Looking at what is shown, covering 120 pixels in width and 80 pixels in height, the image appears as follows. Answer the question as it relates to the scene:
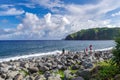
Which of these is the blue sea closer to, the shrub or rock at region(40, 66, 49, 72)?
rock at region(40, 66, 49, 72)

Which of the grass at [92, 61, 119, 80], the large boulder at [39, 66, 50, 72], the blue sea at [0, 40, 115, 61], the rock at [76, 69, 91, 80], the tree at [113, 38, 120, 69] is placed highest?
the tree at [113, 38, 120, 69]

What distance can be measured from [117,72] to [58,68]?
9623 mm

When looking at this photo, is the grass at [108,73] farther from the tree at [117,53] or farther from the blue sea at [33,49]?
the blue sea at [33,49]

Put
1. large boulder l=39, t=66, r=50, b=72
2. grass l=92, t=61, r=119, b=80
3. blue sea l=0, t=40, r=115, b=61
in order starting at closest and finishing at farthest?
grass l=92, t=61, r=119, b=80, large boulder l=39, t=66, r=50, b=72, blue sea l=0, t=40, r=115, b=61

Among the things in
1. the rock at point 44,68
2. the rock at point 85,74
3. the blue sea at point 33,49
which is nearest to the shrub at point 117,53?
the rock at point 85,74

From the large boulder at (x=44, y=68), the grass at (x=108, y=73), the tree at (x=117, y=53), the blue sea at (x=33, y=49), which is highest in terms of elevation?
the tree at (x=117, y=53)

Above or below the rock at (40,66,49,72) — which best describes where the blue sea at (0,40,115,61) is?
below

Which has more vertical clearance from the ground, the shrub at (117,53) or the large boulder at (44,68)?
the shrub at (117,53)

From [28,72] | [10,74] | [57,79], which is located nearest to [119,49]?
[57,79]

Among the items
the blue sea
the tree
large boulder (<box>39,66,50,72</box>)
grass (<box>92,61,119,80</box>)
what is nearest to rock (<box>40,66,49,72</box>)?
large boulder (<box>39,66,50,72</box>)

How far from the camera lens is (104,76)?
510 inches

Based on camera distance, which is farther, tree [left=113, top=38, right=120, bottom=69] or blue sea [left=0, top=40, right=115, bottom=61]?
Answer: blue sea [left=0, top=40, right=115, bottom=61]

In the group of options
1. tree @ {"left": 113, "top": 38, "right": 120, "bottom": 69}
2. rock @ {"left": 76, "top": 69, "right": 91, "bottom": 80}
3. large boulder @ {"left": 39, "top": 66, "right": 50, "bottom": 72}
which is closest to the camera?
tree @ {"left": 113, "top": 38, "right": 120, "bottom": 69}

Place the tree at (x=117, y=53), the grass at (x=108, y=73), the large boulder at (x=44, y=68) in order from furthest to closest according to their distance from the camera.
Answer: the large boulder at (x=44, y=68) → the tree at (x=117, y=53) → the grass at (x=108, y=73)
